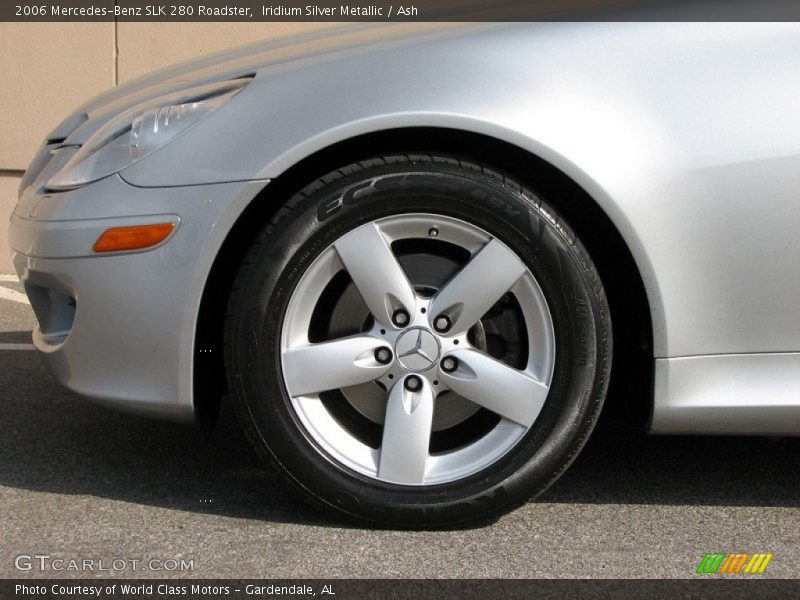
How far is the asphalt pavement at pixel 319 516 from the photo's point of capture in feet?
7.75

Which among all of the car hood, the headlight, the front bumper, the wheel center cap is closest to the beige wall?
the car hood

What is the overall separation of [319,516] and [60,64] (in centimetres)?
423

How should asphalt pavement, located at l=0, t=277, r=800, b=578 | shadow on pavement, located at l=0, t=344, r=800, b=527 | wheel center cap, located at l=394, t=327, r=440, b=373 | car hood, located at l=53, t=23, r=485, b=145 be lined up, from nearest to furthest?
asphalt pavement, located at l=0, t=277, r=800, b=578
wheel center cap, located at l=394, t=327, r=440, b=373
car hood, located at l=53, t=23, r=485, b=145
shadow on pavement, located at l=0, t=344, r=800, b=527

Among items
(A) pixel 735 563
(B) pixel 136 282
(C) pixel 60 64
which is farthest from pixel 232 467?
(C) pixel 60 64

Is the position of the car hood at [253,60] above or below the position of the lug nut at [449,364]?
above

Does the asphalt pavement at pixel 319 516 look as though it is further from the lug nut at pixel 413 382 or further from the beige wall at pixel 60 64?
the beige wall at pixel 60 64

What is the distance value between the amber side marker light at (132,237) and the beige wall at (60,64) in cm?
383

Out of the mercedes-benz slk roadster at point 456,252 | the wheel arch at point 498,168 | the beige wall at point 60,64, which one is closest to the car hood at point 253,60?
the mercedes-benz slk roadster at point 456,252

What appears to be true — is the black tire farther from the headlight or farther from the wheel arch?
the headlight

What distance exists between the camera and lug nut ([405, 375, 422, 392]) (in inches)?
98.3

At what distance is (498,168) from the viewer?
2531 millimetres

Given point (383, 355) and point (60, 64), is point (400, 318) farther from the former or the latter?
point (60, 64)

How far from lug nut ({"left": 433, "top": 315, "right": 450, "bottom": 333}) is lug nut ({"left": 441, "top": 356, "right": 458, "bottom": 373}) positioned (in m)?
0.06

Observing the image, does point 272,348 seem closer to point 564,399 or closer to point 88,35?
point 564,399
